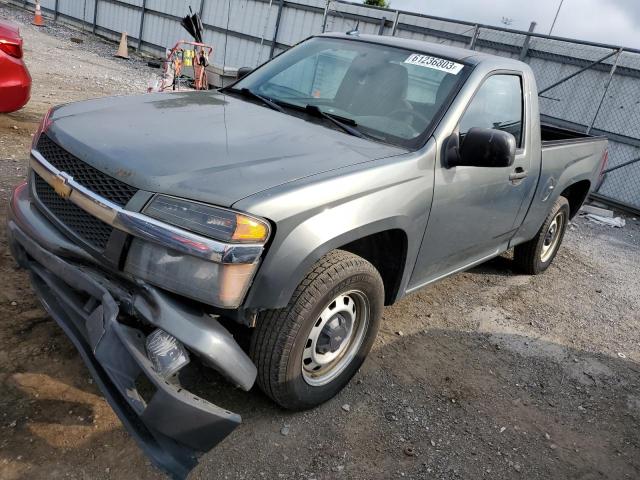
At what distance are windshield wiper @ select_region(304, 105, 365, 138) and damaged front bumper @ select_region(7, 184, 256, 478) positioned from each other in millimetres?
1406

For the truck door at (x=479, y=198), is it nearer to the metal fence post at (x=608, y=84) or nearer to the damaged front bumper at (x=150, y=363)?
the damaged front bumper at (x=150, y=363)

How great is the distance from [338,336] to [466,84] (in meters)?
1.69

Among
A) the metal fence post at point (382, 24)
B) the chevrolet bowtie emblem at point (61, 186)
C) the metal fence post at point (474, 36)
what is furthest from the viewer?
the metal fence post at point (382, 24)

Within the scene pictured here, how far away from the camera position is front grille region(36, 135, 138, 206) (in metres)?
2.18

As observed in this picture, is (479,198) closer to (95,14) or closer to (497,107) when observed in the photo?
(497,107)

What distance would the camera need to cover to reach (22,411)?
243cm

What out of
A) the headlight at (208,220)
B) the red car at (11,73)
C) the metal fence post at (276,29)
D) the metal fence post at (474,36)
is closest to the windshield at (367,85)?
the headlight at (208,220)

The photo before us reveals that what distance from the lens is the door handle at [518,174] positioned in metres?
3.63

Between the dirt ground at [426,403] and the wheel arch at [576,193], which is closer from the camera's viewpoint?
the dirt ground at [426,403]

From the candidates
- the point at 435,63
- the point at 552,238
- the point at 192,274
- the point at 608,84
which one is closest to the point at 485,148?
the point at 435,63

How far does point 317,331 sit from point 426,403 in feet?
3.08

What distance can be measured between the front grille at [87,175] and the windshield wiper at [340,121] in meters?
1.32

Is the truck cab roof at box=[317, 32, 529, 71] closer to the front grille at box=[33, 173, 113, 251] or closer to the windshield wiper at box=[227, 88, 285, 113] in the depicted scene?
the windshield wiper at box=[227, 88, 285, 113]

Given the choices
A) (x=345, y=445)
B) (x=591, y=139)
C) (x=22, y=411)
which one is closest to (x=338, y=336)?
(x=345, y=445)
